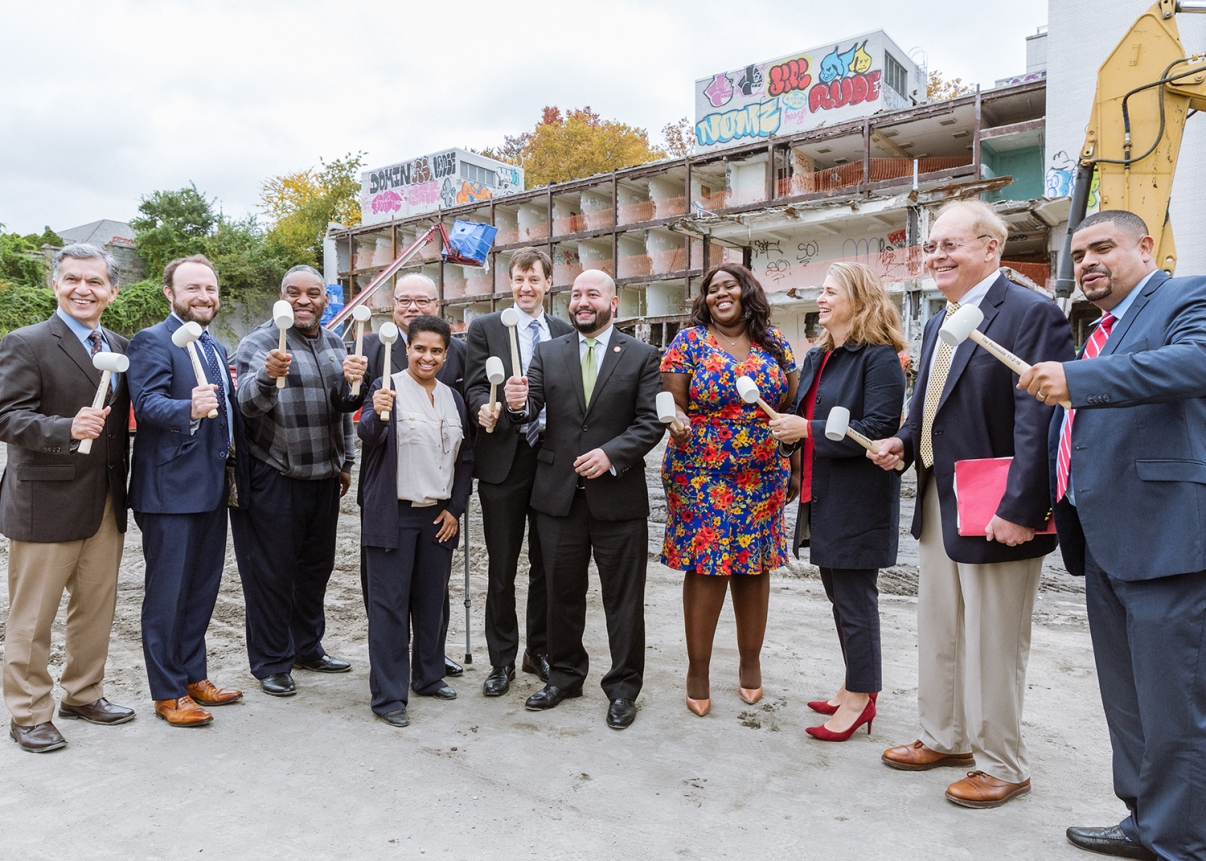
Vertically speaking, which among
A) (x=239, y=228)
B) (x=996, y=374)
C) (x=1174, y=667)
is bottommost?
(x=1174, y=667)

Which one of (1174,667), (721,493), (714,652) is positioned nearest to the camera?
(1174,667)

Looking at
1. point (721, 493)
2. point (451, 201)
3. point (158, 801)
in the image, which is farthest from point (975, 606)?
point (451, 201)

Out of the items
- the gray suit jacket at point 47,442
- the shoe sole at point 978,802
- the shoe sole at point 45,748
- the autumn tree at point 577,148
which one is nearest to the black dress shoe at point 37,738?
the shoe sole at point 45,748

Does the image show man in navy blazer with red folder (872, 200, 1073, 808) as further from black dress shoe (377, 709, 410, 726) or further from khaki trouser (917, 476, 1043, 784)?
black dress shoe (377, 709, 410, 726)

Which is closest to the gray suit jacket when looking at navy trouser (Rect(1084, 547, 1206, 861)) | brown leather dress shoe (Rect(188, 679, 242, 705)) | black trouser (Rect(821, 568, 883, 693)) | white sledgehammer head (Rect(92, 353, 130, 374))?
white sledgehammer head (Rect(92, 353, 130, 374))

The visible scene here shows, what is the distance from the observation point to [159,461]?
385cm

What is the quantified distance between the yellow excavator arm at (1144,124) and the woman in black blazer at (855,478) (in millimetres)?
3993

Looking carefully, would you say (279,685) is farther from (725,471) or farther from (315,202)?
(315,202)

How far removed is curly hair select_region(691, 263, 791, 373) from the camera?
161 inches

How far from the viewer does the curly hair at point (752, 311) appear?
4090 millimetres

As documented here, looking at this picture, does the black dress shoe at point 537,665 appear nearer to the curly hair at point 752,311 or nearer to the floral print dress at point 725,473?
the floral print dress at point 725,473

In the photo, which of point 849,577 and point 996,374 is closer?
point 996,374

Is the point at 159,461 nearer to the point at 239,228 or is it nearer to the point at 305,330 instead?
the point at 305,330

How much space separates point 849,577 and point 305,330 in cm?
310
